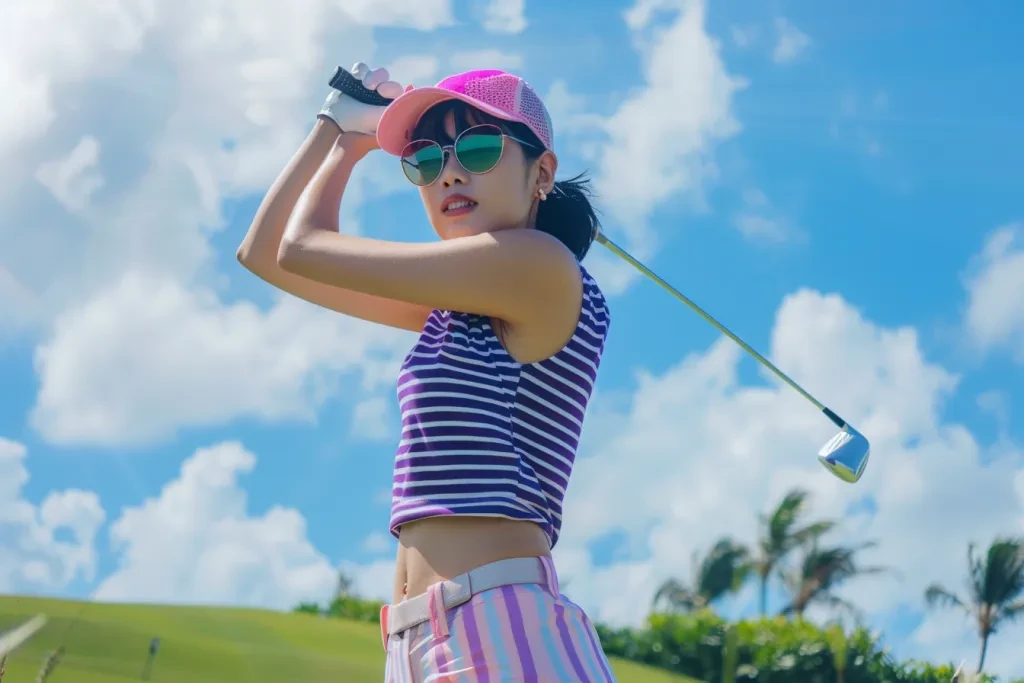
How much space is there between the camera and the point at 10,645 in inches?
48.3

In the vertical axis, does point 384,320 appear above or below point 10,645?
above

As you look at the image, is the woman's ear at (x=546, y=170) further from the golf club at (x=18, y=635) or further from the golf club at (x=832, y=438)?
the golf club at (x=18, y=635)

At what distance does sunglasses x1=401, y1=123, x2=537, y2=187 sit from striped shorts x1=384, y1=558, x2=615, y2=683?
93cm

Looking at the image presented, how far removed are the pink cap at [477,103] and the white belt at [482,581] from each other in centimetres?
100

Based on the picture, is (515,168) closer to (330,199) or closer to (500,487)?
(330,199)

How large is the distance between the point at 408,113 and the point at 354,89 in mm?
297

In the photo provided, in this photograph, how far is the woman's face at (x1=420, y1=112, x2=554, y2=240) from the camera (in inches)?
105

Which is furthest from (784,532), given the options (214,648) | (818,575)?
(214,648)

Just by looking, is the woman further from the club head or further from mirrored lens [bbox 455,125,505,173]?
the club head

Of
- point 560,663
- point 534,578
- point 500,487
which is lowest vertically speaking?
point 560,663

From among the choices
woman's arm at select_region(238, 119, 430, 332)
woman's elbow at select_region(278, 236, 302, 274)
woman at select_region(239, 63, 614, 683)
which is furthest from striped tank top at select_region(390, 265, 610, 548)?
woman's arm at select_region(238, 119, 430, 332)

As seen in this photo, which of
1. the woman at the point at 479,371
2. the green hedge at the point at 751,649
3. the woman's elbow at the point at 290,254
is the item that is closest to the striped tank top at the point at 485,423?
the woman at the point at 479,371

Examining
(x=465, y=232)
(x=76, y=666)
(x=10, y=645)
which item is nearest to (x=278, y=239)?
(x=465, y=232)

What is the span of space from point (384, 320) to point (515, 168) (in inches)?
24.2
